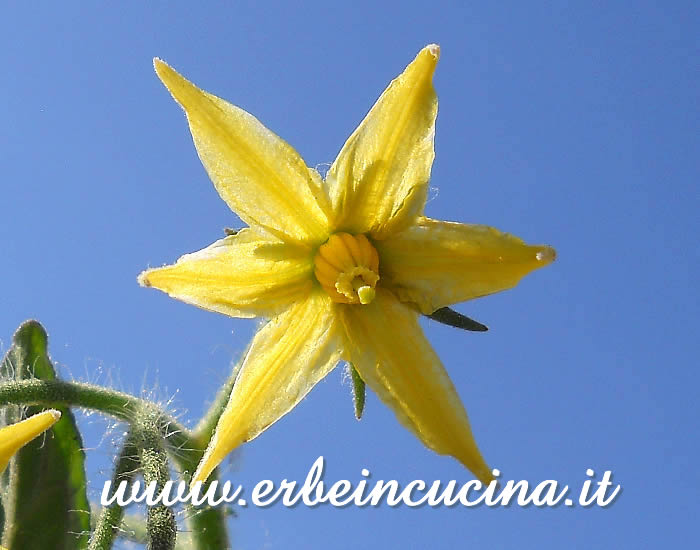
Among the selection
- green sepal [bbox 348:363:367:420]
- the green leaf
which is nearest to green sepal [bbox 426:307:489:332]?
green sepal [bbox 348:363:367:420]

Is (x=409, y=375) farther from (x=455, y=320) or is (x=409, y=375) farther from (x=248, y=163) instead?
(x=248, y=163)

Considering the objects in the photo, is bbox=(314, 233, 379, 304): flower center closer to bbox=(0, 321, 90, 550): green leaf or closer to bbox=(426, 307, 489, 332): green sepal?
bbox=(426, 307, 489, 332): green sepal

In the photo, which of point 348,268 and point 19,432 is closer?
point 19,432

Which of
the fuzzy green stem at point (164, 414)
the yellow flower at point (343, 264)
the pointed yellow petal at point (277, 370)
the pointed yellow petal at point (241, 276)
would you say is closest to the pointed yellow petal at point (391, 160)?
the yellow flower at point (343, 264)

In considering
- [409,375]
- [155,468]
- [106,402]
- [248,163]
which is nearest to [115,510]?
[155,468]

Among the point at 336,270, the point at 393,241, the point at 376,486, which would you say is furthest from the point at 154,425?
the point at 376,486

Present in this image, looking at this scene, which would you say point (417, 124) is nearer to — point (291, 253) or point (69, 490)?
point (291, 253)

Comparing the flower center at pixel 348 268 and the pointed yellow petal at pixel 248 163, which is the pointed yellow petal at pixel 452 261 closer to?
the flower center at pixel 348 268

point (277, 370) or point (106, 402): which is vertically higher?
point (277, 370)
